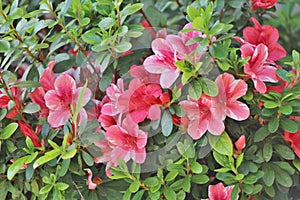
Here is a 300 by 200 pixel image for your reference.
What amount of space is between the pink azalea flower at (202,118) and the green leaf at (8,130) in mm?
309

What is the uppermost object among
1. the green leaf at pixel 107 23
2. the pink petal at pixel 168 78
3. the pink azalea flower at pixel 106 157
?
the green leaf at pixel 107 23

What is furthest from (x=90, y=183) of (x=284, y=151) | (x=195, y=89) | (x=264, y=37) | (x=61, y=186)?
(x=264, y=37)

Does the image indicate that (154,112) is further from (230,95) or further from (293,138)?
(293,138)

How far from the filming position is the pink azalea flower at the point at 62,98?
2.97 feet

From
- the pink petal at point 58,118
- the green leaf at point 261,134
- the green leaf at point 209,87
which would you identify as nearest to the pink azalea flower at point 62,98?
the pink petal at point 58,118

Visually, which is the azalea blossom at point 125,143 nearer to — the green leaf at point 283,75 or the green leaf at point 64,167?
the green leaf at point 64,167

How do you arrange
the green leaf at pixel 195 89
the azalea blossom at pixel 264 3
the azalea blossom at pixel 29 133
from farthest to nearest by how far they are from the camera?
the azalea blossom at pixel 264 3, the azalea blossom at pixel 29 133, the green leaf at pixel 195 89

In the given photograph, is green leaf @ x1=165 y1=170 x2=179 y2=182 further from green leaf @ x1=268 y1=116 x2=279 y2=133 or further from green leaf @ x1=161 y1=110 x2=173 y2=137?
green leaf @ x1=268 y1=116 x2=279 y2=133

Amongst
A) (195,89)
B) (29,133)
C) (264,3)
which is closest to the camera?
(195,89)

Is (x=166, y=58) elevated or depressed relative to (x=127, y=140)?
elevated

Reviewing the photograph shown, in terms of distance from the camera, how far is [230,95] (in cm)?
86

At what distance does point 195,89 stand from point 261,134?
0.55ft

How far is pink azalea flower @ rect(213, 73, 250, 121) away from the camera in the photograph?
2.81 feet

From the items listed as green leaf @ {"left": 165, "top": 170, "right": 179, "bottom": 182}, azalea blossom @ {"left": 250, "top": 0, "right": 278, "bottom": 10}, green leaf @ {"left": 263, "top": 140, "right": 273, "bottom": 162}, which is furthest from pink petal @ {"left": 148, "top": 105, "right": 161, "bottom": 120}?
azalea blossom @ {"left": 250, "top": 0, "right": 278, "bottom": 10}
